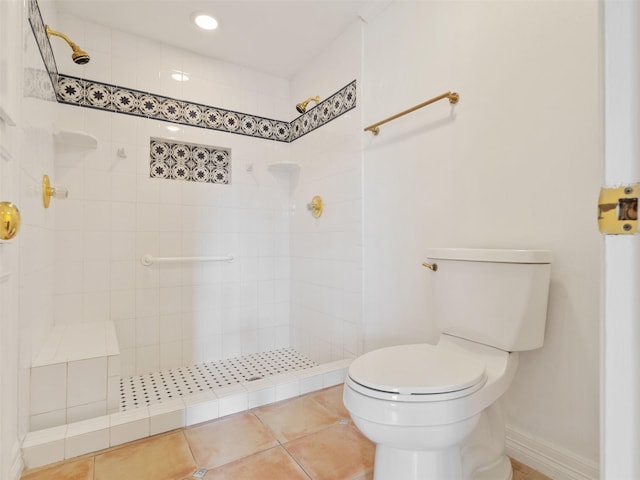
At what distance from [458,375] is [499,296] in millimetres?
324

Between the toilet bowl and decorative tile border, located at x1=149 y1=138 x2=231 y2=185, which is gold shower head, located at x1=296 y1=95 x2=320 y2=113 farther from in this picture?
the toilet bowl

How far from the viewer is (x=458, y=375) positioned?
102 cm

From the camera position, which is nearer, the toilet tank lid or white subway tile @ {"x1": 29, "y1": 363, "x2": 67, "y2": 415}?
the toilet tank lid

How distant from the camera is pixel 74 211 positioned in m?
2.06

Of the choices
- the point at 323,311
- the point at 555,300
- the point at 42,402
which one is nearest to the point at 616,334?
the point at 555,300

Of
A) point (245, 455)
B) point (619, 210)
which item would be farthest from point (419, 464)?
point (619, 210)

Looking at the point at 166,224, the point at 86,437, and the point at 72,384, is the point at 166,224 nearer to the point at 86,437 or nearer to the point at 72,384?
the point at 72,384

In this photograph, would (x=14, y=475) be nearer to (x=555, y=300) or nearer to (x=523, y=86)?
(x=555, y=300)

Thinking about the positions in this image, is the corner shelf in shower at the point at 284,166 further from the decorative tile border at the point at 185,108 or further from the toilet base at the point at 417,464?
the toilet base at the point at 417,464

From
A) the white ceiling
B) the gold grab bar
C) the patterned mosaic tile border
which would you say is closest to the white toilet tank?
the gold grab bar

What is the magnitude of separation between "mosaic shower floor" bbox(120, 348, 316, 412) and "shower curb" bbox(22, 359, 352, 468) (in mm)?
452

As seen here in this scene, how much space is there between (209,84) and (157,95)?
38 centimetres

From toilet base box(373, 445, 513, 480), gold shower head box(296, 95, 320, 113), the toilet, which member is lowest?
toilet base box(373, 445, 513, 480)

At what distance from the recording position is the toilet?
93 centimetres
